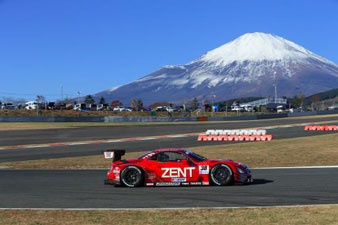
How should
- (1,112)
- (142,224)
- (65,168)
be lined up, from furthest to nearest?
(1,112) → (65,168) → (142,224)

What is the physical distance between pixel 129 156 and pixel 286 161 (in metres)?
8.50

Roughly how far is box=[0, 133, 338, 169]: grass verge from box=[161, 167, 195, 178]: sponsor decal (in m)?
6.98

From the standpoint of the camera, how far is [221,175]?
1461 cm

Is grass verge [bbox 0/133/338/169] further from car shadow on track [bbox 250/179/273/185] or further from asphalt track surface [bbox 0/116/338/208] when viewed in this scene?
car shadow on track [bbox 250/179/273/185]

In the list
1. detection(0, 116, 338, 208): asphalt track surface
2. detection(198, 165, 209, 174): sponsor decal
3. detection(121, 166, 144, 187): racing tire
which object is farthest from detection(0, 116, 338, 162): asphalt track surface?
detection(198, 165, 209, 174): sponsor decal

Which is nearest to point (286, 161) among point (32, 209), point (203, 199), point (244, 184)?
point (244, 184)

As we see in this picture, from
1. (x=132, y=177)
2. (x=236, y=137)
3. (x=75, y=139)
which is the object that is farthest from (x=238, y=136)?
(x=132, y=177)

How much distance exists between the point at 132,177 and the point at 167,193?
5.64 feet

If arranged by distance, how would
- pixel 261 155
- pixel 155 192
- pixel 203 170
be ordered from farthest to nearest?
pixel 261 155
pixel 203 170
pixel 155 192

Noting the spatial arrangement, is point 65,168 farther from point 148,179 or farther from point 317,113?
point 317,113

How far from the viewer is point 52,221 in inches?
393

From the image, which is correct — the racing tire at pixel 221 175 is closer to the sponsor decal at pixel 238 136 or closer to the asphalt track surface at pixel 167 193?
the asphalt track surface at pixel 167 193

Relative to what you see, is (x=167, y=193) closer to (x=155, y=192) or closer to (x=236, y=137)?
(x=155, y=192)

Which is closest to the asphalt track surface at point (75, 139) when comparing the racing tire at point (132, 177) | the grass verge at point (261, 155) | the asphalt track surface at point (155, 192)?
the grass verge at point (261, 155)
